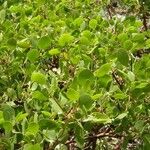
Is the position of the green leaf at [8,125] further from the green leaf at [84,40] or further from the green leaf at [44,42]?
the green leaf at [84,40]

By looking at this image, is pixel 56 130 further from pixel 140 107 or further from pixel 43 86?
pixel 140 107

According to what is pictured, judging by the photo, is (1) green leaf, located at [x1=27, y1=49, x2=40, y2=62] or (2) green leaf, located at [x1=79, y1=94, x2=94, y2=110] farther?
(1) green leaf, located at [x1=27, y1=49, x2=40, y2=62]

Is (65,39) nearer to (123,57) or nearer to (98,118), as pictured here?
(123,57)

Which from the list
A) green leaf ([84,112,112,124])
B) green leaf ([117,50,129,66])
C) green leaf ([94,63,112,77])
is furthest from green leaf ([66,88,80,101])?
green leaf ([117,50,129,66])

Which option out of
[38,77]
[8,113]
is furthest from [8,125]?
[38,77]

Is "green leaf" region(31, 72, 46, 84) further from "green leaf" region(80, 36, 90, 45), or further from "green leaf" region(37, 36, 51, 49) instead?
"green leaf" region(80, 36, 90, 45)

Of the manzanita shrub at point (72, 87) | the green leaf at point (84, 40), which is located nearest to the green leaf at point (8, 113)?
the manzanita shrub at point (72, 87)

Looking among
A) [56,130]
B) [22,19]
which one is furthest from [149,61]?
[22,19]
